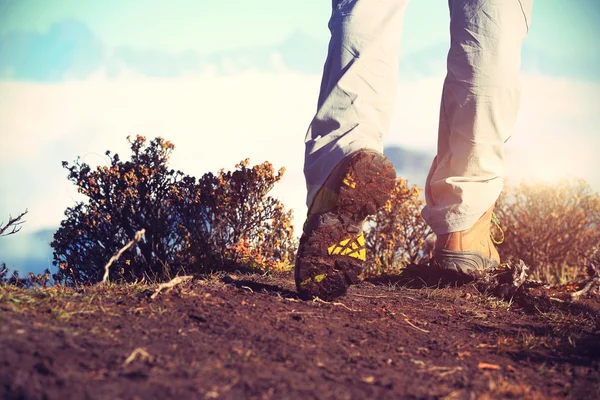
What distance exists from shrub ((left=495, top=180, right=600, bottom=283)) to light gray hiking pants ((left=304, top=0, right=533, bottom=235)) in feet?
6.68

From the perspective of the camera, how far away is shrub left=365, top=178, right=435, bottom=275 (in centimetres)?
504

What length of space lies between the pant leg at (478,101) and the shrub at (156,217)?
1304 mm

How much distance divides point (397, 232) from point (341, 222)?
2399 millimetres

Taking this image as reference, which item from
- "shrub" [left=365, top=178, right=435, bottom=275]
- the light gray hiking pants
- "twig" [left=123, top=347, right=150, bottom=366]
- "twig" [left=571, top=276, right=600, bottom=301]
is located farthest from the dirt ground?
"shrub" [left=365, top=178, right=435, bottom=275]

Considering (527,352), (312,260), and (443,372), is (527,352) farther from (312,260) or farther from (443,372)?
(312,260)

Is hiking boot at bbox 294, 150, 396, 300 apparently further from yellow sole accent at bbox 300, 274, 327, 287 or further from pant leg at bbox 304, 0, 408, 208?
pant leg at bbox 304, 0, 408, 208

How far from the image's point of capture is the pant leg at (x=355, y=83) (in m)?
2.93

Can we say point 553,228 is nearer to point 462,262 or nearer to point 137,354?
point 462,262

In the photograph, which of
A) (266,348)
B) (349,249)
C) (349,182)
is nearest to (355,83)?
(349,182)

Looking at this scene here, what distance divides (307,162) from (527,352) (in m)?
1.36

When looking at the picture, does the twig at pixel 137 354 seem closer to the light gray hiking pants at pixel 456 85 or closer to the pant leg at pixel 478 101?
the light gray hiking pants at pixel 456 85

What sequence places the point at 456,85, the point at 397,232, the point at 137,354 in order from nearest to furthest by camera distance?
the point at 137,354 < the point at 456,85 < the point at 397,232

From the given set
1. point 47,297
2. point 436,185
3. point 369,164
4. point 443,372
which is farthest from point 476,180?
point 47,297

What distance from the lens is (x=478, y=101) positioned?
3830 millimetres
